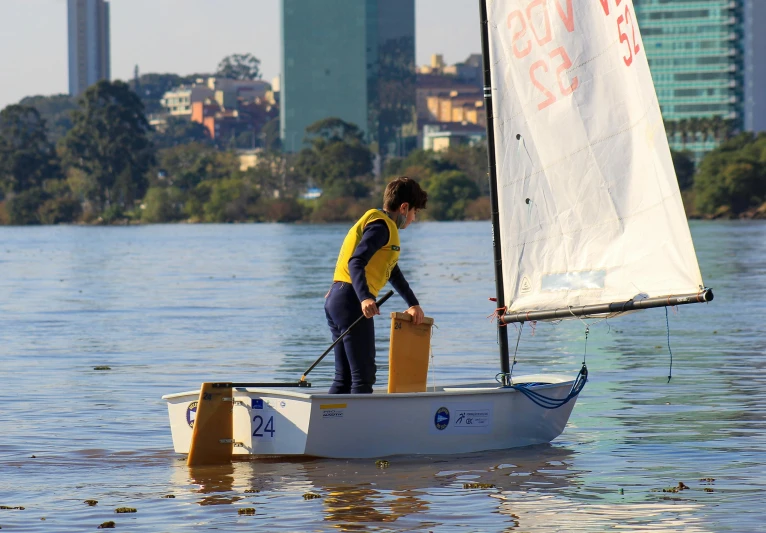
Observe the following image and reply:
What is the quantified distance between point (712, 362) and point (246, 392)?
10.5m

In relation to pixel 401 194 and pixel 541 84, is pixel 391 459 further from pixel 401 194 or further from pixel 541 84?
pixel 541 84

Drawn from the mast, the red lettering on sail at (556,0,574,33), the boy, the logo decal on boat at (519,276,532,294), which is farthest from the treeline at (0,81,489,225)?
the boy

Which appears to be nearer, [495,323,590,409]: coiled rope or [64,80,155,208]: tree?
[495,323,590,409]: coiled rope

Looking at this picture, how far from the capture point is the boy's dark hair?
10883 mm

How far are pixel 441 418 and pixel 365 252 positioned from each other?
5.06ft

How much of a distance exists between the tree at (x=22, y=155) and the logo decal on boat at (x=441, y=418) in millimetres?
160827

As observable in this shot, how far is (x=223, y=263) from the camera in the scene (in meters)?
59.4

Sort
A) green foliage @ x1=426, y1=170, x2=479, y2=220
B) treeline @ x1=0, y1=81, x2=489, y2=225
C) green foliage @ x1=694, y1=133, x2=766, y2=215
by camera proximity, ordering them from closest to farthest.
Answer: green foliage @ x1=694, y1=133, x2=766, y2=215
green foliage @ x1=426, y1=170, x2=479, y2=220
treeline @ x1=0, y1=81, x2=489, y2=225

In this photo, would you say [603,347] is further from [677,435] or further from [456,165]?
[456,165]

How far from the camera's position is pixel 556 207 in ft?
38.7

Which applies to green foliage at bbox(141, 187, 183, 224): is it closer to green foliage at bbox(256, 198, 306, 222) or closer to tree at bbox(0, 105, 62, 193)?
green foliage at bbox(256, 198, 306, 222)

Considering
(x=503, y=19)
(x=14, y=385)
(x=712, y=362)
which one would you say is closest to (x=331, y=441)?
(x=503, y=19)

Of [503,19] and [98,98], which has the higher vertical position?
[98,98]

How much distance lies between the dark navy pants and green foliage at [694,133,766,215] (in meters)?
121
